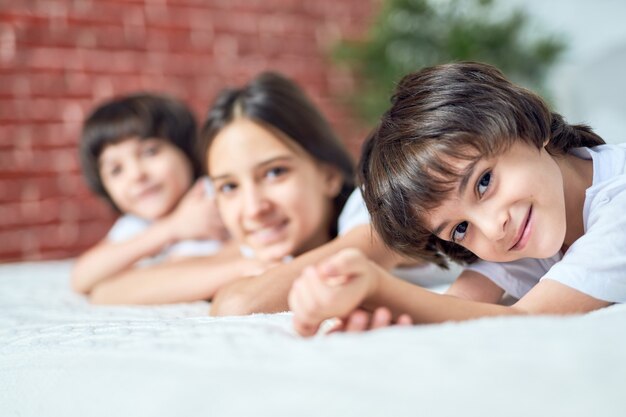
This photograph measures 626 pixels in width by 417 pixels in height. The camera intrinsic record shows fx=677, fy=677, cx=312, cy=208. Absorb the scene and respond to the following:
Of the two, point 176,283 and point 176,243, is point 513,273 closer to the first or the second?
point 176,283

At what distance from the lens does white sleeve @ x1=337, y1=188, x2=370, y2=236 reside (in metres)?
1.30

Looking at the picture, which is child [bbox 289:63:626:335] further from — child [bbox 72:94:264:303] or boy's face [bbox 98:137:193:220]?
boy's face [bbox 98:137:193:220]

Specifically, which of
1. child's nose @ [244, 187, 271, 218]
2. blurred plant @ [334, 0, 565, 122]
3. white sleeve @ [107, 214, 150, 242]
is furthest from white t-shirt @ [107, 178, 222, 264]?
blurred plant @ [334, 0, 565, 122]

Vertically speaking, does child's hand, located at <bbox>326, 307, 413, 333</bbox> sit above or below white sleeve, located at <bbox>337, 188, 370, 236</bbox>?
above

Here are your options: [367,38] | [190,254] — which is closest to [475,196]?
[190,254]

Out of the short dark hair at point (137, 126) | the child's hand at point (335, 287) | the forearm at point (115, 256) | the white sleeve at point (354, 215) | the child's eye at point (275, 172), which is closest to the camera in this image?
the child's hand at point (335, 287)

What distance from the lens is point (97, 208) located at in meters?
2.76

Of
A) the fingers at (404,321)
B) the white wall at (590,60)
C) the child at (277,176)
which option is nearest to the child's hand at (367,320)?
the fingers at (404,321)

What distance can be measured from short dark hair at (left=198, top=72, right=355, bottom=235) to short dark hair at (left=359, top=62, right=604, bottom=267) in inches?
19.0

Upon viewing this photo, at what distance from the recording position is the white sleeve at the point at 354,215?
130 cm

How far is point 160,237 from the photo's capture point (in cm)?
177

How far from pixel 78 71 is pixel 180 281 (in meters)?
1.61

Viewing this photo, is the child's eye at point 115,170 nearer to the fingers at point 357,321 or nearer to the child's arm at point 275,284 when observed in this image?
the child's arm at point 275,284


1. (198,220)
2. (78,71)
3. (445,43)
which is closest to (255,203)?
(198,220)
